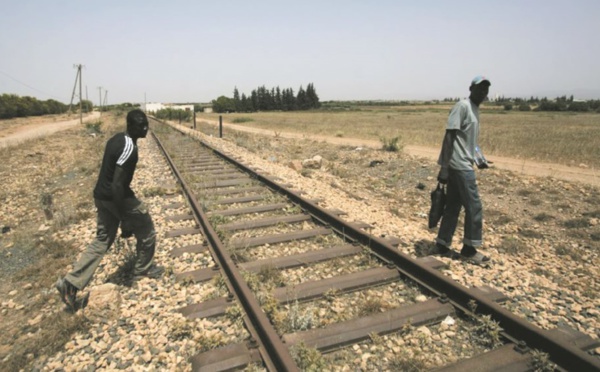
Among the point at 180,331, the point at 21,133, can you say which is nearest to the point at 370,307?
the point at 180,331

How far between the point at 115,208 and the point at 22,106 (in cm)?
7380

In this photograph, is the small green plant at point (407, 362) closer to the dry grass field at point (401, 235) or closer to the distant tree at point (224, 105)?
the dry grass field at point (401, 235)

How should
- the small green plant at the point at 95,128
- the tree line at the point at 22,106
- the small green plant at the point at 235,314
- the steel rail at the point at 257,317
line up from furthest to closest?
the tree line at the point at 22,106
the small green plant at the point at 95,128
the small green plant at the point at 235,314
the steel rail at the point at 257,317

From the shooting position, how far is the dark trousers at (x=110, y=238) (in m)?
3.45

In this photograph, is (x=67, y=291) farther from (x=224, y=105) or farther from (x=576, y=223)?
(x=224, y=105)

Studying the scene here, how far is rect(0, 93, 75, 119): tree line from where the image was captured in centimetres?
5592

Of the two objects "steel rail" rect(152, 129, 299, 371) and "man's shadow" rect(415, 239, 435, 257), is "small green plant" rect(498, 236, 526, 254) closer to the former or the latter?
"man's shadow" rect(415, 239, 435, 257)

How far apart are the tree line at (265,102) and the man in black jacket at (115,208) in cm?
12061

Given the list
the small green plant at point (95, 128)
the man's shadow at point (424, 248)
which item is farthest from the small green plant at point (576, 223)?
the small green plant at point (95, 128)

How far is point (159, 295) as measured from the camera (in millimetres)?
3652

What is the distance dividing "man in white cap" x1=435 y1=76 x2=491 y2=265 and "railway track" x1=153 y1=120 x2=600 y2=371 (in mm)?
560

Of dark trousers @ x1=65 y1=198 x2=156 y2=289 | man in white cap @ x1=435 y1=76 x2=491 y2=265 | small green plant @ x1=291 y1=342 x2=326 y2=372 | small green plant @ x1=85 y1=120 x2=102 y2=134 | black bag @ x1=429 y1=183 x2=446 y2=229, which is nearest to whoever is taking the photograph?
small green plant @ x1=291 y1=342 x2=326 y2=372

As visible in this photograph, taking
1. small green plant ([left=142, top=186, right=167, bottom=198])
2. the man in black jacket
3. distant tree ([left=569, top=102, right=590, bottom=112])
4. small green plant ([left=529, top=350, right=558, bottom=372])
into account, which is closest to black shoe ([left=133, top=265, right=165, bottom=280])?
the man in black jacket

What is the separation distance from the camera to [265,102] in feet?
407
